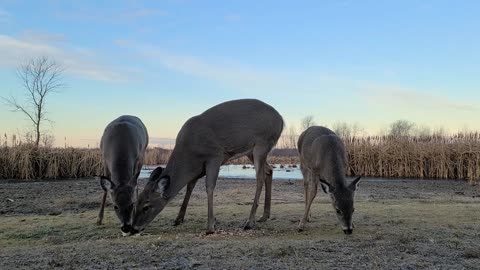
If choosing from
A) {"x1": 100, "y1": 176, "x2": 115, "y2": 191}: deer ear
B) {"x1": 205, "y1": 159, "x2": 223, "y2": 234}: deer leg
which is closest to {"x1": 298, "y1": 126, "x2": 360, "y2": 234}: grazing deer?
{"x1": 205, "y1": 159, "x2": 223, "y2": 234}: deer leg

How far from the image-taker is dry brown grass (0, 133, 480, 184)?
99.2ft

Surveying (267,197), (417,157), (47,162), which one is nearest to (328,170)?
(267,197)

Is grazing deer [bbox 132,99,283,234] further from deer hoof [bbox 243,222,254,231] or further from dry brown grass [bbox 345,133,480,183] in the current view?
dry brown grass [bbox 345,133,480,183]

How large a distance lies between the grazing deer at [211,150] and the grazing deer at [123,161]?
0.26m

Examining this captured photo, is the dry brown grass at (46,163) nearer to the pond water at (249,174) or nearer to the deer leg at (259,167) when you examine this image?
the pond water at (249,174)

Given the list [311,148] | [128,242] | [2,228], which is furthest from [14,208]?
[311,148]

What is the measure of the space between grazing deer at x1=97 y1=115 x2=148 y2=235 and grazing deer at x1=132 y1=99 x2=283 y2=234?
0.26 m

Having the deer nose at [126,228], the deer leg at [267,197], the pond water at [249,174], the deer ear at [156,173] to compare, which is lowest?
the pond water at [249,174]

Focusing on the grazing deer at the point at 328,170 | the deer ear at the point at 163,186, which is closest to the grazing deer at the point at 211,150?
the deer ear at the point at 163,186

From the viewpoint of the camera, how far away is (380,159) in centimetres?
3741

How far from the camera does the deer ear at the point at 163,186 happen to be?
8883 millimetres

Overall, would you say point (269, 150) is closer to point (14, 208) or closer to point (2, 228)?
point (2, 228)

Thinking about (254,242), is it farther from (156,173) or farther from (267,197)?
(267,197)

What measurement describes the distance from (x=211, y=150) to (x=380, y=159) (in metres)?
30.3
